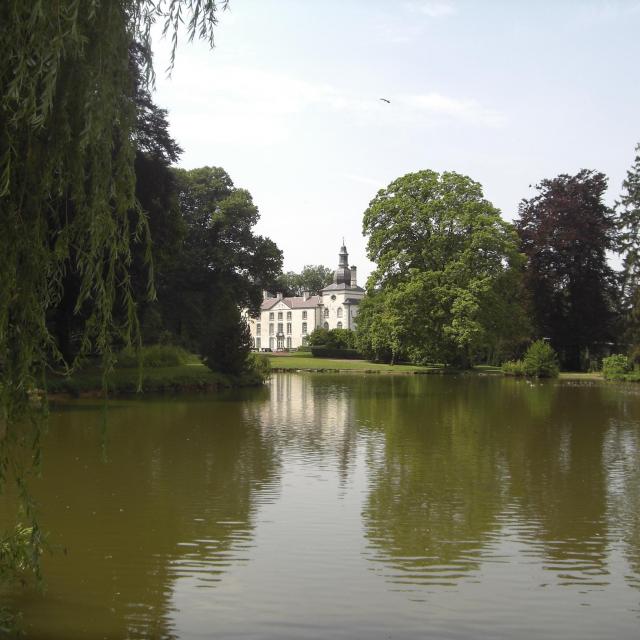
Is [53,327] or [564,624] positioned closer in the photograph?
[564,624]

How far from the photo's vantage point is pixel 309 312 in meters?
114

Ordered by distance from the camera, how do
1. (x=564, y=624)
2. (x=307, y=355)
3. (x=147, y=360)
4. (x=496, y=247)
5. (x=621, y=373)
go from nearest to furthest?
(x=564, y=624) → (x=147, y=360) → (x=621, y=373) → (x=496, y=247) → (x=307, y=355)

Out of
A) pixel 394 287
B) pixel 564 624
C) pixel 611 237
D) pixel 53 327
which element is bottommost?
pixel 564 624

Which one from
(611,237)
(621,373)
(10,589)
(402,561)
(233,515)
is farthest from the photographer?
(611,237)

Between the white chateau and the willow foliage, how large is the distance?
99228mm

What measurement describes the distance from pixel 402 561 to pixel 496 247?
42.8m

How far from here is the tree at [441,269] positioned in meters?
47.8

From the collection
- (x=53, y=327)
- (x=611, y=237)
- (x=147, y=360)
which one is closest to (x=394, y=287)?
(x=611, y=237)

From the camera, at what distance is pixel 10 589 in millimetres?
6398

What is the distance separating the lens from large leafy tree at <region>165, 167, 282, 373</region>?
47.7 m

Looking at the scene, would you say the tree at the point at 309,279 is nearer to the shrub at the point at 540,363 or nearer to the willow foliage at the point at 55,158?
the shrub at the point at 540,363

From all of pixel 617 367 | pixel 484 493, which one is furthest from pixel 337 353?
pixel 484 493

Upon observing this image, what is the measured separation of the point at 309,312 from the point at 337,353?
Result: 132ft

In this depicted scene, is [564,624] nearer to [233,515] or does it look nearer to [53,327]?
[233,515]
